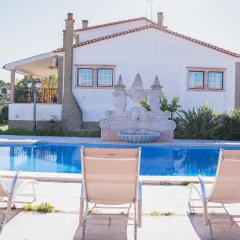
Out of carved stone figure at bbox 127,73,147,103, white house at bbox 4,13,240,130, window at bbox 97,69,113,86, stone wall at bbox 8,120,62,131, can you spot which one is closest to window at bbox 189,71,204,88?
white house at bbox 4,13,240,130

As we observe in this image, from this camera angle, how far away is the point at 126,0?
24.0 m

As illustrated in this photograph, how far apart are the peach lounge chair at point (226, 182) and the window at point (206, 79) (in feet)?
68.9

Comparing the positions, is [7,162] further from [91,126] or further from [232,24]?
[232,24]

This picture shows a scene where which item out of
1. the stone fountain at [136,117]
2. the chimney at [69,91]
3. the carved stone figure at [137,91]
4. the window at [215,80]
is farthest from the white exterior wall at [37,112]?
the window at [215,80]

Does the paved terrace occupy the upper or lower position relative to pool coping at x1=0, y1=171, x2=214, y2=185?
lower

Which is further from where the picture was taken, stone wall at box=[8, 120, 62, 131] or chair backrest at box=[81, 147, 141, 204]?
stone wall at box=[8, 120, 62, 131]

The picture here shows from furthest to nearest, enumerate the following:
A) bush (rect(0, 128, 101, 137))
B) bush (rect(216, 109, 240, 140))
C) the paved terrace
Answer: bush (rect(0, 128, 101, 137)), bush (rect(216, 109, 240, 140)), the paved terrace

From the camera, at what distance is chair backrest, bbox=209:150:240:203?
18.7 feet

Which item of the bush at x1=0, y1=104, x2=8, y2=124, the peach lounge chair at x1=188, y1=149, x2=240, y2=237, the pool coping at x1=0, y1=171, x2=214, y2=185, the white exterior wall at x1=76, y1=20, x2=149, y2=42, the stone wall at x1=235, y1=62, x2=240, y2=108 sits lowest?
the pool coping at x1=0, y1=171, x2=214, y2=185

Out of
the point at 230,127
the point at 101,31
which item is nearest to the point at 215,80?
the point at 230,127

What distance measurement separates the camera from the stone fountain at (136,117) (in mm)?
20406

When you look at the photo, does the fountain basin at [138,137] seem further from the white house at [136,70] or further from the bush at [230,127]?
the white house at [136,70]

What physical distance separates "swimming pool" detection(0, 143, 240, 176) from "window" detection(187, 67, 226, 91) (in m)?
8.08

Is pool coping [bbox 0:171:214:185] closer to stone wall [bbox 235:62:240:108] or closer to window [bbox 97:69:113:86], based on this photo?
window [bbox 97:69:113:86]
